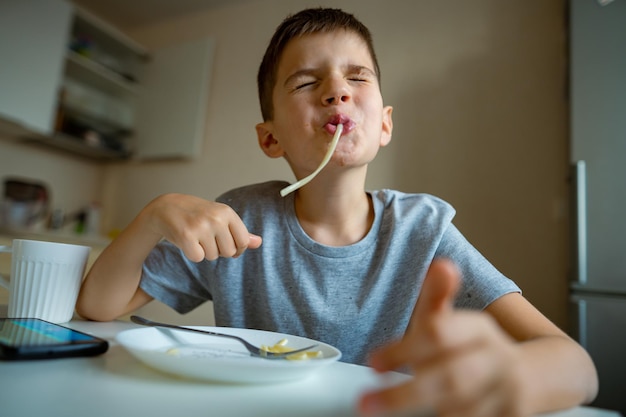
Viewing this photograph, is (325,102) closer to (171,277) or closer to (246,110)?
(171,277)

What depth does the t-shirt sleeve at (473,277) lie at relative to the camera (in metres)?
0.57

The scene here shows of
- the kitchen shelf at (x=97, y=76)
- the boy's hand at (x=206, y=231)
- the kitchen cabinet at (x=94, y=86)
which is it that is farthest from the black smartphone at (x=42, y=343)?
the kitchen shelf at (x=97, y=76)

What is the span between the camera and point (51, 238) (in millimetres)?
1975

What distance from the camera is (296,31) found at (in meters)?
0.81

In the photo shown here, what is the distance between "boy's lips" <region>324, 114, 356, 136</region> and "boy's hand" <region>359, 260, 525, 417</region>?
19.1 inches

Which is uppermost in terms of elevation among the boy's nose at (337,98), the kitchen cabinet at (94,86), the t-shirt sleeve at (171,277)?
the kitchen cabinet at (94,86)

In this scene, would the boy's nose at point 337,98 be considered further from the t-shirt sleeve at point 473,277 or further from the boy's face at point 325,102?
the t-shirt sleeve at point 473,277

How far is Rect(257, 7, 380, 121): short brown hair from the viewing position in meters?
0.80

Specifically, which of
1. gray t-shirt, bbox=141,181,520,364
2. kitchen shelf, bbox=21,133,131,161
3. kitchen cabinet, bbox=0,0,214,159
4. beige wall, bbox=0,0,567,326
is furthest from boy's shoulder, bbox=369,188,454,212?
kitchen shelf, bbox=21,133,131,161

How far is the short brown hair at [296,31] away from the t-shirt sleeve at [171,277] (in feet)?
1.10

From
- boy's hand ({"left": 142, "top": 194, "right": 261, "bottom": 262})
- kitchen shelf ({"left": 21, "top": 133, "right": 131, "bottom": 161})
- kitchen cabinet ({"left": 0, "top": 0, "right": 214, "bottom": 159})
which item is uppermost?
kitchen cabinet ({"left": 0, "top": 0, "right": 214, "bottom": 159})

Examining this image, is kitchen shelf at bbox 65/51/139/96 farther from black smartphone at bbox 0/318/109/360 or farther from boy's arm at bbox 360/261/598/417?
boy's arm at bbox 360/261/598/417

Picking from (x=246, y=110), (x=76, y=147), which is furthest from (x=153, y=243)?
(x=76, y=147)

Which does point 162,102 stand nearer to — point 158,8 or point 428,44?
point 158,8
